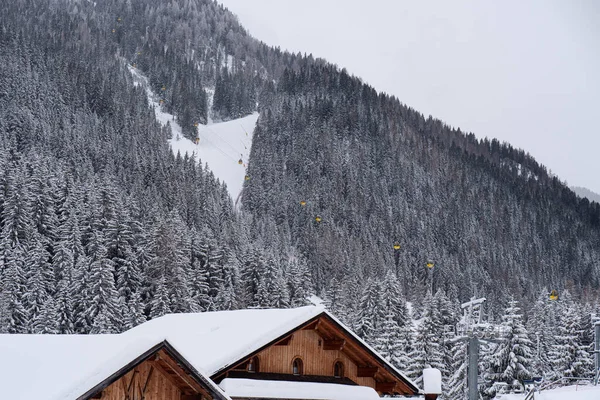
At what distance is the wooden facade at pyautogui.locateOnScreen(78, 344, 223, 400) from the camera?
14.7 meters

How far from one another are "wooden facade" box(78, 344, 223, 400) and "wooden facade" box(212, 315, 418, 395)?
4.24m

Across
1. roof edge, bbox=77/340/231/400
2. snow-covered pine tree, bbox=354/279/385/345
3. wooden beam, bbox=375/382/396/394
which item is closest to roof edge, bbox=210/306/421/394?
wooden beam, bbox=375/382/396/394

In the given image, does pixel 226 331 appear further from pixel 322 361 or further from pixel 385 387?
pixel 385 387

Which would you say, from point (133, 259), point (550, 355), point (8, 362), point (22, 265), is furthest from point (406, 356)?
point (8, 362)

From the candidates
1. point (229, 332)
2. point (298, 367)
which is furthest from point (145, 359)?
point (298, 367)

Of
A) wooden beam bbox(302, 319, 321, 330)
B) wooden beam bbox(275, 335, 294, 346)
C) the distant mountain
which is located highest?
the distant mountain

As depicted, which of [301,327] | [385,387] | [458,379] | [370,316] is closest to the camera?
[301,327]

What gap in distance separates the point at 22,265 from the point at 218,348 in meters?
54.1

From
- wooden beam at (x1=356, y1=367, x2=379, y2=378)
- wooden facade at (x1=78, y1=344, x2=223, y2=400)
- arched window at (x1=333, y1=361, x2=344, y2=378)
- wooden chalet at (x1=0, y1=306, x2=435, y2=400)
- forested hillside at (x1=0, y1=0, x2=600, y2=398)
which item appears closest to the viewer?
wooden chalet at (x1=0, y1=306, x2=435, y2=400)

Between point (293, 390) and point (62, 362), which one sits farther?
point (293, 390)

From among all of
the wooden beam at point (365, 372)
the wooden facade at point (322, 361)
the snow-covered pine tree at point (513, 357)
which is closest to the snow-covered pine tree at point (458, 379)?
the snow-covered pine tree at point (513, 357)

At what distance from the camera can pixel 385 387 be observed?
23.7 metres

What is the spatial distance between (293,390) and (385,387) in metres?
4.12

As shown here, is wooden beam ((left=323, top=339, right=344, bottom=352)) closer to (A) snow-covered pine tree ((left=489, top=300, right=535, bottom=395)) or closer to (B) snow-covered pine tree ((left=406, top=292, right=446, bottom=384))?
(A) snow-covered pine tree ((left=489, top=300, right=535, bottom=395))
